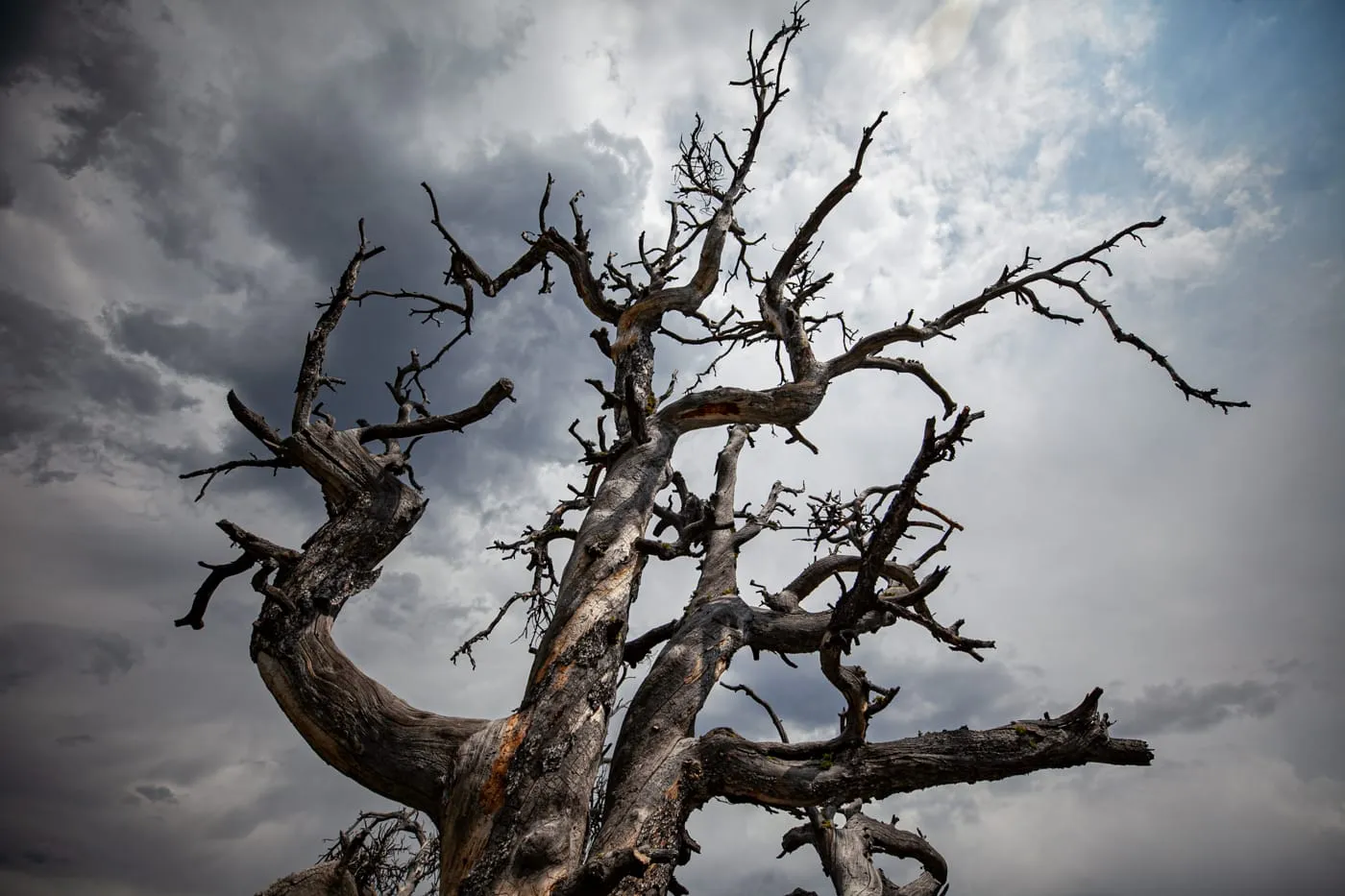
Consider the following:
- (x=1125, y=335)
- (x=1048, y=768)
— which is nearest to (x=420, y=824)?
(x=1048, y=768)

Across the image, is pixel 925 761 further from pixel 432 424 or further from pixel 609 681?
pixel 432 424

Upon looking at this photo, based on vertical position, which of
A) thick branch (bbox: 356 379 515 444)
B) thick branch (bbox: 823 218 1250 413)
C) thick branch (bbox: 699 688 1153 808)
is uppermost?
thick branch (bbox: 823 218 1250 413)

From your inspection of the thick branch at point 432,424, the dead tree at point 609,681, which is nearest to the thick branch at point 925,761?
the dead tree at point 609,681

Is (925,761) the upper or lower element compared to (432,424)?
lower

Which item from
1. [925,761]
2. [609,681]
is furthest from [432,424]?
[925,761]

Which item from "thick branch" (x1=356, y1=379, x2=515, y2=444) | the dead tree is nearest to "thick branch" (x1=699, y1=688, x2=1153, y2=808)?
the dead tree

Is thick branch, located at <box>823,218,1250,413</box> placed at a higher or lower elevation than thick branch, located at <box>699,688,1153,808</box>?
higher

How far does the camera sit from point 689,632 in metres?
4.64

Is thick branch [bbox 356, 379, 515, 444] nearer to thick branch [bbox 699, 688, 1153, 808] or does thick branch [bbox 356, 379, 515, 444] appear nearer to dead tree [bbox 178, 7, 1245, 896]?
dead tree [bbox 178, 7, 1245, 896]

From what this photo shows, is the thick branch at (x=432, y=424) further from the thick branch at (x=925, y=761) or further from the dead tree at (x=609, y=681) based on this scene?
the thick branch at (x=925, y=761)

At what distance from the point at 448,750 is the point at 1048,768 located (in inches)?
121

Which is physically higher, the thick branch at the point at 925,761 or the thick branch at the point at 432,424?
the thick branch at the point at 432,424

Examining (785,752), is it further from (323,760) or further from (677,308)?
(677,308)

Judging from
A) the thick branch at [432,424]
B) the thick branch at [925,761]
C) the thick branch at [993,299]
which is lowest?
the thick branch at [925,761]
